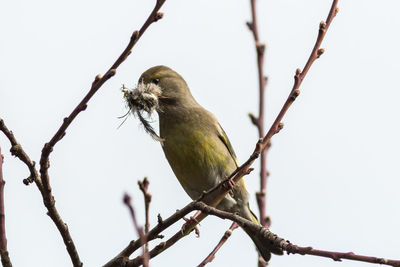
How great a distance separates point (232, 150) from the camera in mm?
6812

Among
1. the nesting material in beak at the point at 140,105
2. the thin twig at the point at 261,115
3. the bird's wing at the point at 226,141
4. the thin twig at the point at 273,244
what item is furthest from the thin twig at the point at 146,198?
the bird's wing at the point at 226,141

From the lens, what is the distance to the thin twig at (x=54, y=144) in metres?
2.83

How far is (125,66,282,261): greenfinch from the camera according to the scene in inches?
241

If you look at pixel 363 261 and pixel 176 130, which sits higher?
pixel 176 130

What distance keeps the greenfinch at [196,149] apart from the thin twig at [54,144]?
2.20m

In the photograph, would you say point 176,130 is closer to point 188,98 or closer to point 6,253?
Answer: point 188,98

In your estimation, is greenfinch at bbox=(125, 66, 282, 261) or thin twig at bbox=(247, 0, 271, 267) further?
greenfinch at bbox=(125, 66, 282, 261)

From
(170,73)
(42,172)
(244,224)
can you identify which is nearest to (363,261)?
(244,224)

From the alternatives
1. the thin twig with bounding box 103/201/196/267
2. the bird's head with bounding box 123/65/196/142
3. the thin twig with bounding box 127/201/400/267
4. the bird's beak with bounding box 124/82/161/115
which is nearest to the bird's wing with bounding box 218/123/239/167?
the bird's head with bounding box 123/65/196/142

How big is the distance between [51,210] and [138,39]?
1.33 m

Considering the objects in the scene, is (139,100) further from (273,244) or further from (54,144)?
(273,244)

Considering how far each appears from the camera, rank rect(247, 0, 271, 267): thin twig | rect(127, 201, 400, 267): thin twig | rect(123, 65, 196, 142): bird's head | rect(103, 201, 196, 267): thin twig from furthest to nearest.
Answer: rect(123, 65, 196, 142): bird's head, rect(247, 0, 271, 267): thin twig, rect(103, 201, 196, 267): thin twig, rect(127, 201, 400, 267): thin twig

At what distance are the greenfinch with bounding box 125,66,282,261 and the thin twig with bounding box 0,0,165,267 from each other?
2.20 metres

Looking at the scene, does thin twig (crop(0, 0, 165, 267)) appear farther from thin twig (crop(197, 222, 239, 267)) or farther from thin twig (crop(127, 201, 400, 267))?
thin twig (crop(197, 222, 239, 267))
